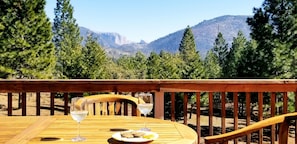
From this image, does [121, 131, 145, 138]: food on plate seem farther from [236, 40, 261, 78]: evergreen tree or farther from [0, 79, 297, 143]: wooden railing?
[236, 40, 261, 78]: evergreen tree

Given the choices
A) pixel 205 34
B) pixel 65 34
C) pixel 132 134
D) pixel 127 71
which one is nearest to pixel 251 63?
pixel 132 134

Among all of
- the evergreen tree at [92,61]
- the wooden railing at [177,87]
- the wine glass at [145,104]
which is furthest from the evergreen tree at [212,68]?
the wine glass at [145,104]

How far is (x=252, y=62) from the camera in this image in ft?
58.7

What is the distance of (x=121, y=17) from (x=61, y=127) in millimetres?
107717

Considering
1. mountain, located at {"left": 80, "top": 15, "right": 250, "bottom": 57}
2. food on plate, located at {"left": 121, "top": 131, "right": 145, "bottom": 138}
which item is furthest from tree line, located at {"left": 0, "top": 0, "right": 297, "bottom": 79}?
mountain, located at {"left": 80, "top": 15, "right": 250, "bottom": 57}

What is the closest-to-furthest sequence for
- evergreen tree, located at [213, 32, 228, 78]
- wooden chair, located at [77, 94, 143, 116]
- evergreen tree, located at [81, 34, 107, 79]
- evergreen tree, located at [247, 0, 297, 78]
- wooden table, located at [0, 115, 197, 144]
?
wooden table, located at [0, 115, 197, 144] → wooden chair, located at [77, 94, 143, 116] → evergreen tree, located at [247, 0, 297, 78] → evergreen tree, located at [81, 34, 107, 79] → evergreen tree, located at [213, 32, 228, 78]

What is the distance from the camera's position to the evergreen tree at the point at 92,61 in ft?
79.9

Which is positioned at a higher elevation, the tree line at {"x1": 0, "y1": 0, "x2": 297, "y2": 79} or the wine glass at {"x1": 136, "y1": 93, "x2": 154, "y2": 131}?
the tree line at {"x1": 0, "y1": 0, "x2": 297, "y2": 79}

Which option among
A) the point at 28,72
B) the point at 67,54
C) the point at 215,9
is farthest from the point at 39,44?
the point at 215,9

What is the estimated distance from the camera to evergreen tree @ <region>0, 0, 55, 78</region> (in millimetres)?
21531

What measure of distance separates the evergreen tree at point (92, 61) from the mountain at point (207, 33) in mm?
131992

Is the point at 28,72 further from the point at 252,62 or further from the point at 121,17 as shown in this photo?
the point at 121,17

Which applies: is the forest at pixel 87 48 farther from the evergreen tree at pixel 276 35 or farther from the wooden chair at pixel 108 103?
the wooden chair at pixel 108 103

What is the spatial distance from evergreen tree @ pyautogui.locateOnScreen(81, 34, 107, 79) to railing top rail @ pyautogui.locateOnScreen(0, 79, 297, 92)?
21109 mm
